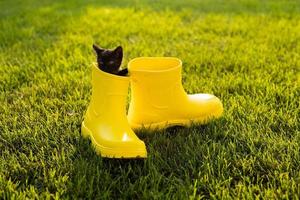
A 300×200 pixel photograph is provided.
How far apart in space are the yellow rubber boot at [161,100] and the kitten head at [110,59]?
94mm

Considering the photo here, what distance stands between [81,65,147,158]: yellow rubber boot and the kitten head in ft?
0.11

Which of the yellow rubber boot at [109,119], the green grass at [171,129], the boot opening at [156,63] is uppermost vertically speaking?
the boot opening at [156,63]

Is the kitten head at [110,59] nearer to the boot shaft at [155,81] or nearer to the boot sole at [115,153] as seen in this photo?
the boot shaft at [155,81]

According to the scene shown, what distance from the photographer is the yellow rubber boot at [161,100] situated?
2.04 metres

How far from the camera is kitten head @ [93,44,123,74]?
1.91 metres

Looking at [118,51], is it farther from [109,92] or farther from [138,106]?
[138,106]

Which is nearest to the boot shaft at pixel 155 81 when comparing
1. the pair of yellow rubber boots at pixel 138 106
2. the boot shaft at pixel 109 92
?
the pair of yellow rubber boots at pixel 138 106

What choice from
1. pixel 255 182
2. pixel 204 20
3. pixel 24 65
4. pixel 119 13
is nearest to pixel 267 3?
pixel 204 20

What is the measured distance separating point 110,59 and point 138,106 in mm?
294

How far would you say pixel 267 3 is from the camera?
540 cm

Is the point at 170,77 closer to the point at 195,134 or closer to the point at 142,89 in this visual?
the point at 142,89

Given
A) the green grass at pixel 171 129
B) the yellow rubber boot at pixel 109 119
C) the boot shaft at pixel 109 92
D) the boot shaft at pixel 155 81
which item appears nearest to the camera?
the green grass at pixel 171 129

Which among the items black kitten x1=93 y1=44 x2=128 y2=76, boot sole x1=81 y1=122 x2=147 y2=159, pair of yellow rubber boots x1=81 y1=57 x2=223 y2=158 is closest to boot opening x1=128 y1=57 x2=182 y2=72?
pair of yellow rubber boots x1=81 y1=57 x2=223 y2=158

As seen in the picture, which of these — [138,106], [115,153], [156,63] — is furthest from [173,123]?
[115,153]
